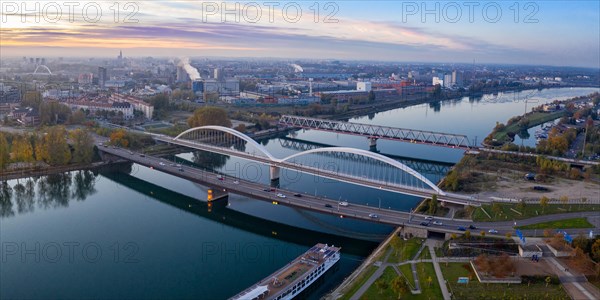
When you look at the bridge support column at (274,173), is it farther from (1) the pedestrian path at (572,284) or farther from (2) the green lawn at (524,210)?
(1) the pedestrian path at (572,284)

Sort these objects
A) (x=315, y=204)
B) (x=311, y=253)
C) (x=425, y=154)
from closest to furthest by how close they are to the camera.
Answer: (x=311, y=253) → (x=315, y=204) → (x=425, y=154)

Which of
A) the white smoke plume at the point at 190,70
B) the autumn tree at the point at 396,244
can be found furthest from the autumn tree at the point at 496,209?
the white smoke plume at the point at 190,70

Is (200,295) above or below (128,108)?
below

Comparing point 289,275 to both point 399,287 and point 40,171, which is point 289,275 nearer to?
point 399,287

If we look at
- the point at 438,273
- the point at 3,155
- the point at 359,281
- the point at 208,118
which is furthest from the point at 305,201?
the point at 208,118

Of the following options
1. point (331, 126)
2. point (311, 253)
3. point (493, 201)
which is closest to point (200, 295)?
point (311, 253)

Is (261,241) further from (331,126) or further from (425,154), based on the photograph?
(331,126)
